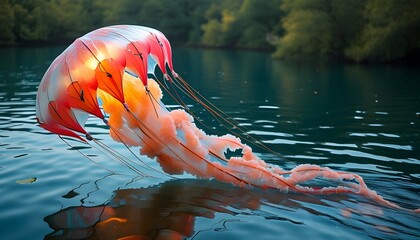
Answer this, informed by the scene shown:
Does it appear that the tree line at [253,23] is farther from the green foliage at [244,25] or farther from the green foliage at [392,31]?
the green foliage at [244,25]

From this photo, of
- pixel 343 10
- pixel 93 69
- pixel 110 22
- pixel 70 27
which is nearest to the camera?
pixel 93 69

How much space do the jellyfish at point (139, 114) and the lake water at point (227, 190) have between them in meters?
0.45

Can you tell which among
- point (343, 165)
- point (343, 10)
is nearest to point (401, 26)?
point (343, 10)

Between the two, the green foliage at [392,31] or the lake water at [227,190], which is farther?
the green foliage at [392,31]

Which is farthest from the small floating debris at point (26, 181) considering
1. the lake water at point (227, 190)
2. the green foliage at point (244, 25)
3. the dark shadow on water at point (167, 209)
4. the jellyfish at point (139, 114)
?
the green foliage at point (244, 25)

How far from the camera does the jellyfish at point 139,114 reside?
7.73m

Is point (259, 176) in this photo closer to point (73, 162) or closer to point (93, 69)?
point (93, 69)

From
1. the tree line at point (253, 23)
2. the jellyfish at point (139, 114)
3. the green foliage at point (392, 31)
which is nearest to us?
the jellyfish at point (139, 114)

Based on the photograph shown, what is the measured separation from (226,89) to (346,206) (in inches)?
805

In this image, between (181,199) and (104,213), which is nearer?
(104,213)

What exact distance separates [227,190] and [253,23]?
6876 centimetres

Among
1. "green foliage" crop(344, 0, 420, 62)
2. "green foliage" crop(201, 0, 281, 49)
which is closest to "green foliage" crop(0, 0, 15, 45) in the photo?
"green foliage" crop(201, 0, 281, 49)

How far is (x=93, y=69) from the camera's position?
25.3 feet

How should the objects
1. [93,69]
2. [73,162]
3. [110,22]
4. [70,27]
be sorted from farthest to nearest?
[110,22]
[70,27]
[73,162]
[93,69]
